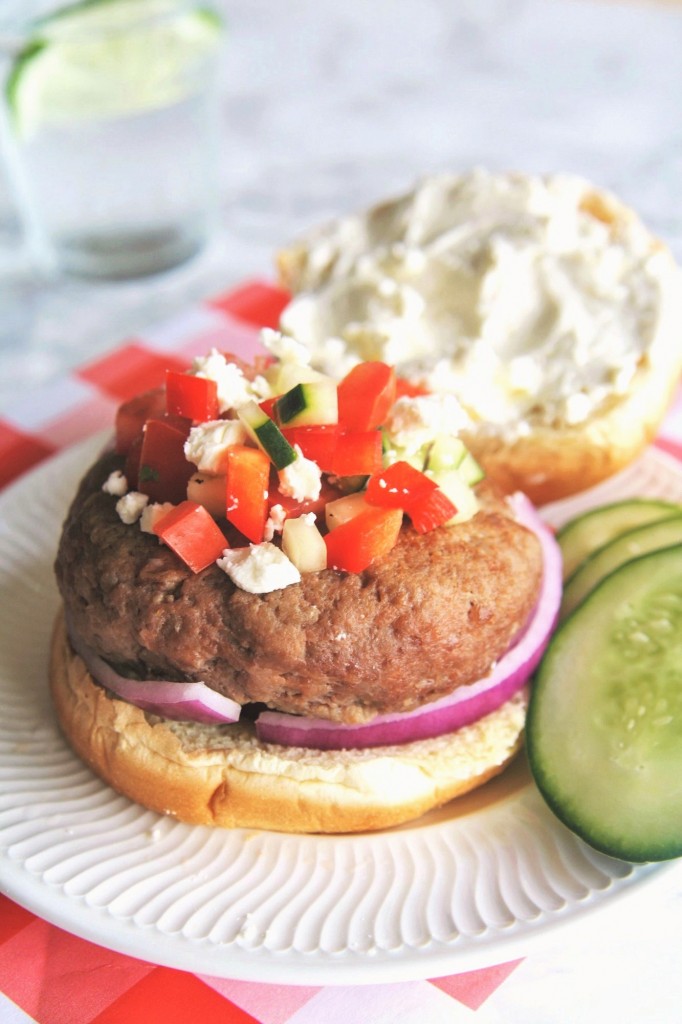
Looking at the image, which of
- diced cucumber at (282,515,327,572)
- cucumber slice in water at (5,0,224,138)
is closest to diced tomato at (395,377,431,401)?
diced cucumber at (282,515,327,572)

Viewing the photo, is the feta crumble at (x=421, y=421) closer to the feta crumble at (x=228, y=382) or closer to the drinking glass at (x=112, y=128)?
the feta crumble at (x=228, y=382)

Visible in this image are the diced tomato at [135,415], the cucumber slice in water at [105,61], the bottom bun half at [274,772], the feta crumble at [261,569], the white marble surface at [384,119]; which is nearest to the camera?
the feta crumble at [261,569]

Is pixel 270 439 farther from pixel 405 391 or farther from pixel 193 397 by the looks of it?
pixel 405 391

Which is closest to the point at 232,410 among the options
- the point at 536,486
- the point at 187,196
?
the point at 536,486

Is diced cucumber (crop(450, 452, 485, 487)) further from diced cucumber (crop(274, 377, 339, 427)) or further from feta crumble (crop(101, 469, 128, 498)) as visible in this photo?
feta crumble (crop(101, 469, 128, 498))

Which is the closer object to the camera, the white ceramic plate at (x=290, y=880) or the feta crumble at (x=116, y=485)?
the white ceramic plate at (x=290, y=880)

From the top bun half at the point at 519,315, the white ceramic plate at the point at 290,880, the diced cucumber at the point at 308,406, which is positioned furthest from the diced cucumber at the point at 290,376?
the white ceramic plate at the point at 290,880
